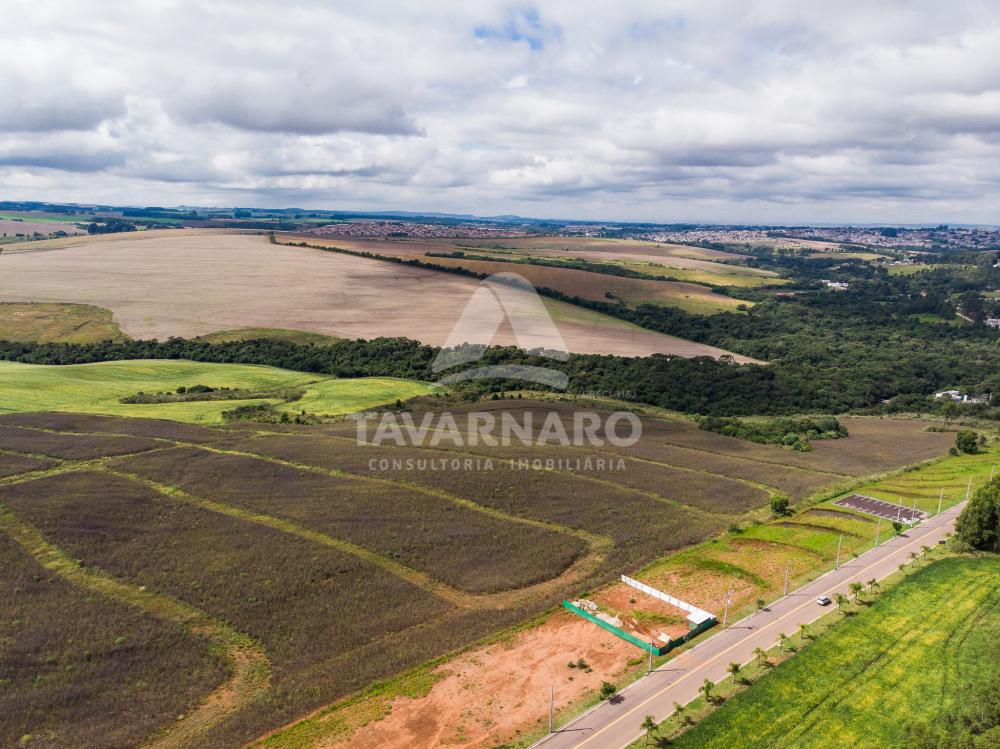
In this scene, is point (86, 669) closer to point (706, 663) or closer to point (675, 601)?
point (706, 663)

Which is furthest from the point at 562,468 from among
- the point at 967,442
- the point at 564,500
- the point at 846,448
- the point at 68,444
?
the point at 967,442

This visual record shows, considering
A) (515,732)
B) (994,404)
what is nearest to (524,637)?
(515,732)

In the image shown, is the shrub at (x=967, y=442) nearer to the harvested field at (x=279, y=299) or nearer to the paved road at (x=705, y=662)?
the paved road at (x=705, y=662)

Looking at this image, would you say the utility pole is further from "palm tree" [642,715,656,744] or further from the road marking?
"palm tree" [642,715,656,744]

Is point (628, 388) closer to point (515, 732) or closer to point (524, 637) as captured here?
point (524, 637)

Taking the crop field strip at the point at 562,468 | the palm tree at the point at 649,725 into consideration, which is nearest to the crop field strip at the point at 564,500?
the crop field strip at the point at 562,468

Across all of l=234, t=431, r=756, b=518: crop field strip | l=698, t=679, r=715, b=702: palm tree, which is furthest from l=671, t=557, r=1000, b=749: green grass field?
l=234, t=431, r=756, b=518: crop field strip
